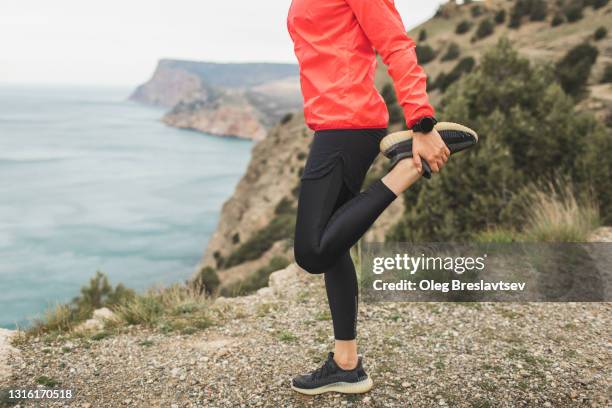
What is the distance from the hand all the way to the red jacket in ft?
0.30

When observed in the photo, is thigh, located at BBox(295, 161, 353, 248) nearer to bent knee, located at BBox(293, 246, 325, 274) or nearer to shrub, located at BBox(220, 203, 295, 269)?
bent knee, located at BBox(293, 246, 325, 274)

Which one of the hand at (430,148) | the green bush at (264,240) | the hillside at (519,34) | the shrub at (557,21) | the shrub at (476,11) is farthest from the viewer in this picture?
the shrub at (476,11)

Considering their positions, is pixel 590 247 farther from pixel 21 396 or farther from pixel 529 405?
pixel 21 396

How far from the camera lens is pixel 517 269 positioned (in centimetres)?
496

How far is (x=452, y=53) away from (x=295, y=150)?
1155 centimetres

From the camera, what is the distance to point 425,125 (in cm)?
210

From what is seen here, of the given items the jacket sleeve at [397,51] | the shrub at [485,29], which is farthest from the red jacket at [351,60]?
the shrub at [485,29]

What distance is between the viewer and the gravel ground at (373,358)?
2779mm

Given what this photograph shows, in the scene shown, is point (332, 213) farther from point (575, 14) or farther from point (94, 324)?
point (575, 14)

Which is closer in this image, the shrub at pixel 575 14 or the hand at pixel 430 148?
the hand at pixel 430 148

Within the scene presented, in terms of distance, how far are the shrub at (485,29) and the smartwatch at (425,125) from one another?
113 ft

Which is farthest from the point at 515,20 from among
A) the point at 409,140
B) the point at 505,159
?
the point at 409,140

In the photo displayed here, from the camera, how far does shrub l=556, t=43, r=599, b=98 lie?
1574cm

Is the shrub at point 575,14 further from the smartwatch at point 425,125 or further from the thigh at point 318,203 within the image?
the thigh at point 318,203
